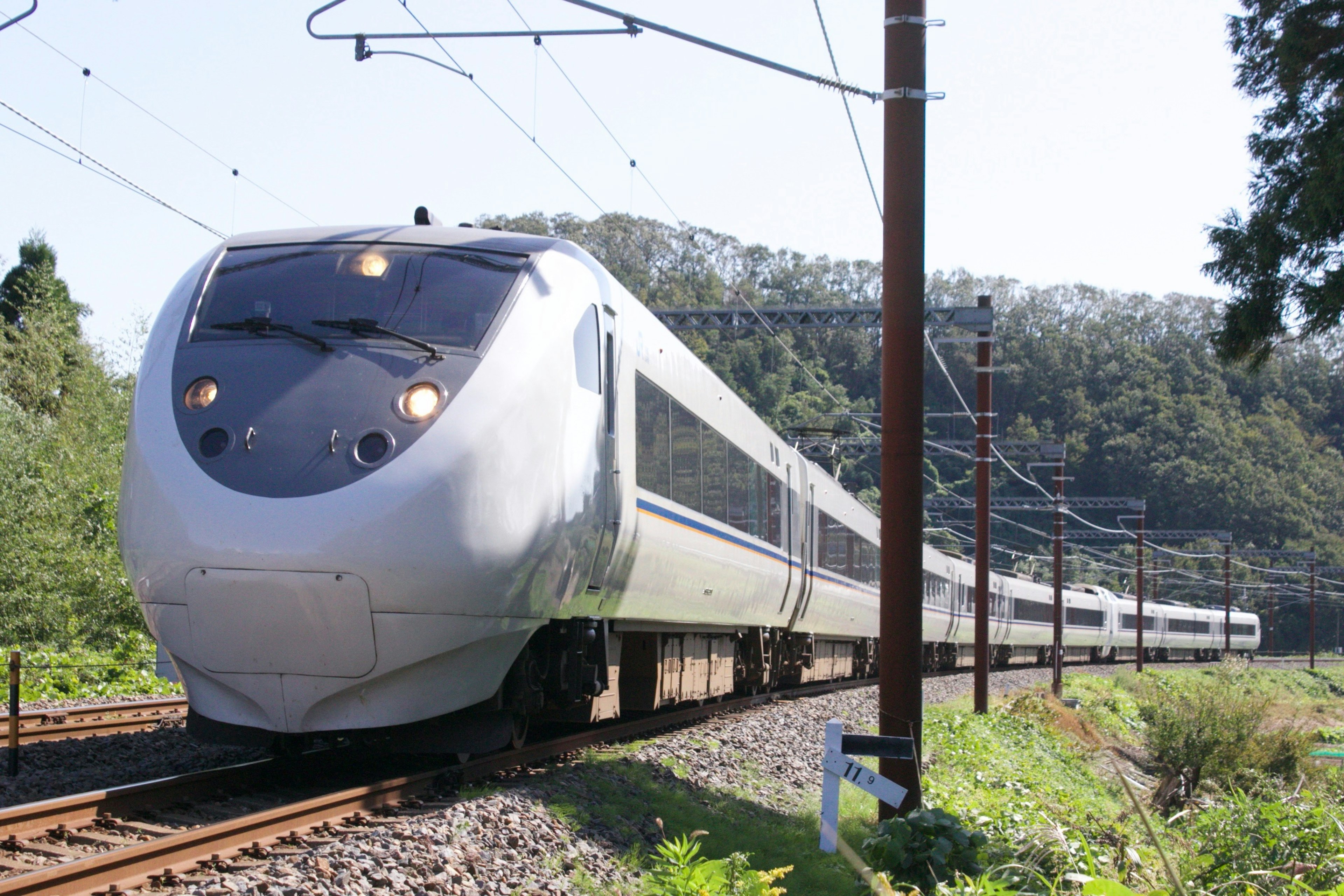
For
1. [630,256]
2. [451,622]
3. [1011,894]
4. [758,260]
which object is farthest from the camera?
[758,260]

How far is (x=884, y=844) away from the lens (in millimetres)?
5402

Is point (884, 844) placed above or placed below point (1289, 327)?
below

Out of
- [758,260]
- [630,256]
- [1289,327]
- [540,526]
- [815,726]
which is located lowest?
[815,726]

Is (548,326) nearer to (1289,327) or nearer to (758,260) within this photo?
(1289,327)

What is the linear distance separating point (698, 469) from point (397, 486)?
15.2 ft

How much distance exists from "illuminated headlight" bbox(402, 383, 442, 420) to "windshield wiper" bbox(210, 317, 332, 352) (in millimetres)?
572

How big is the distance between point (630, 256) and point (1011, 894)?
179 ft

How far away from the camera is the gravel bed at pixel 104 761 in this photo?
22.4ft

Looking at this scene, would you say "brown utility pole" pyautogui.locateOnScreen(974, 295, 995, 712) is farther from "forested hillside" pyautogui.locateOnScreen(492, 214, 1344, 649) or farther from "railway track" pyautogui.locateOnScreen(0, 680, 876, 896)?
"forested hillside" pyautogui.locateOnScreen(492, 214, 1344, 649)

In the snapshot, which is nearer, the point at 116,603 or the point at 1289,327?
the point at 1289,327

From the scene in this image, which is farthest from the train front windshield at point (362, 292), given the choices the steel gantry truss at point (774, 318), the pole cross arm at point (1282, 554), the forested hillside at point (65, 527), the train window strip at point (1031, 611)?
the pole cross arm at point (1282, 554)

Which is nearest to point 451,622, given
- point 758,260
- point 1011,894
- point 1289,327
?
point 1011,894

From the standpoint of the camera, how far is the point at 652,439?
919 centimetres

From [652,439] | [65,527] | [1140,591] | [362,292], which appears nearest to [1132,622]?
[1140,591]
